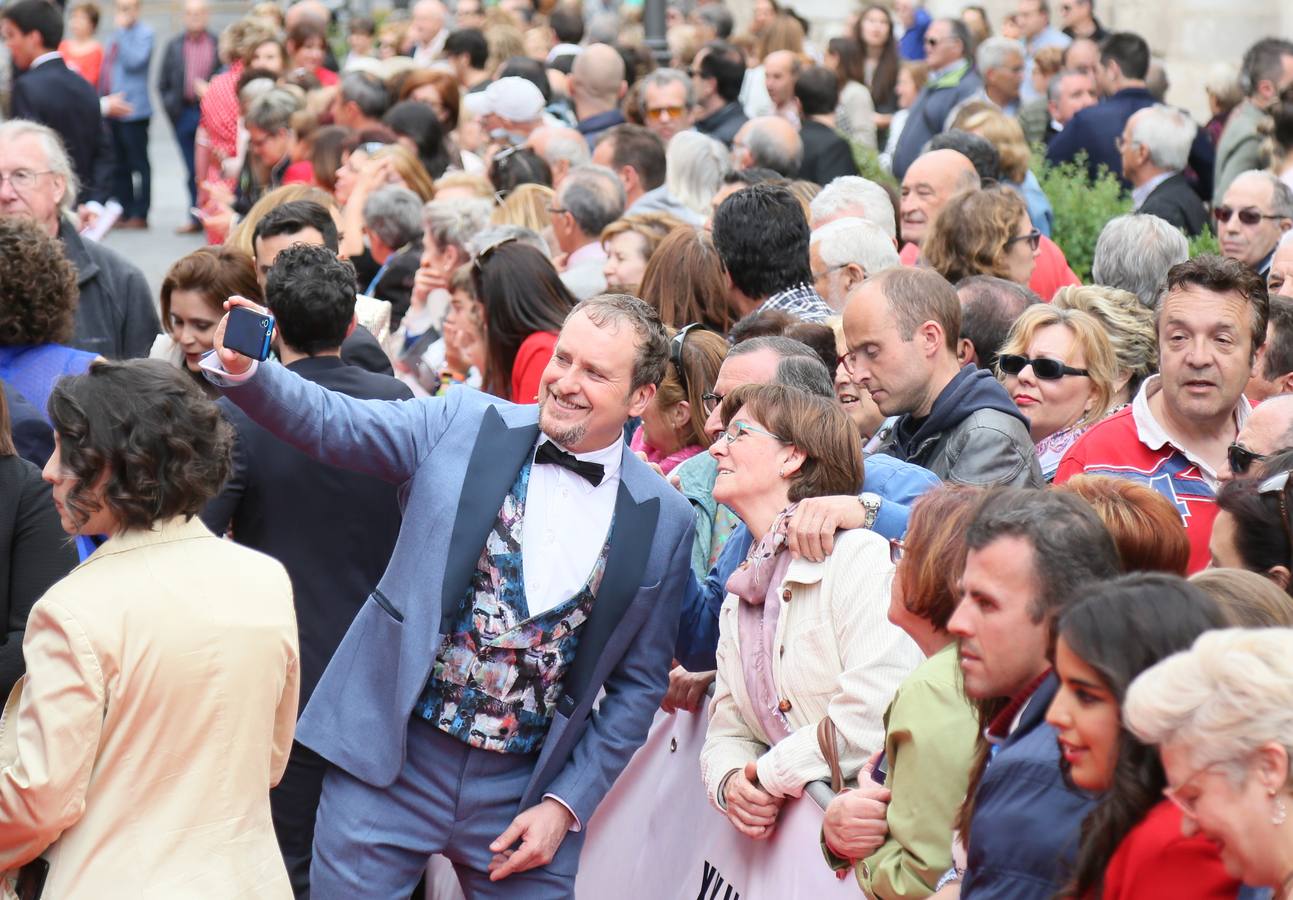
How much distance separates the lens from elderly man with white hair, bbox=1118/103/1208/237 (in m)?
9.15

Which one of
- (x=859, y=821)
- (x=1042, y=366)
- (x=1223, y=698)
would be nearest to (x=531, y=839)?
(x=859, y=821)

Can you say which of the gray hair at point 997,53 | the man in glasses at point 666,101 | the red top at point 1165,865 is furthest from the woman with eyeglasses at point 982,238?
the gray hair at point 997,53

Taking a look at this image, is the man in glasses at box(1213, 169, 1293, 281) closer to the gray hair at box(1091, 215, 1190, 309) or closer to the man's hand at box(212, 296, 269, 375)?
the gray hair at box(1091, 215, 1190, 309)

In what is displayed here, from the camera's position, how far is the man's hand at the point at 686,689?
4691 millimetres

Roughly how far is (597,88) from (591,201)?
440 centimetres

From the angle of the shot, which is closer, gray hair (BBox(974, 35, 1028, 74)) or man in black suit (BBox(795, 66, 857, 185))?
man in black suit (BBox(795, 66, 857, 185))

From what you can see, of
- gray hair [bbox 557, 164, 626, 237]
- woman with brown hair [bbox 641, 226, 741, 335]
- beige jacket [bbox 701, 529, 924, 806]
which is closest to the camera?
beige jacket [bbox 701, 529, 924, 806]

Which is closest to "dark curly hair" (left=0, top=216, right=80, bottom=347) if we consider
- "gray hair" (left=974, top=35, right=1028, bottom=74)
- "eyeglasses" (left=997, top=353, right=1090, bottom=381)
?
"eyeglasses" (left=997, top=353, right=1090, bottom=381)

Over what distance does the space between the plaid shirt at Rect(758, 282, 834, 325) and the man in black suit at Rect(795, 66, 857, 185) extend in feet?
15.7

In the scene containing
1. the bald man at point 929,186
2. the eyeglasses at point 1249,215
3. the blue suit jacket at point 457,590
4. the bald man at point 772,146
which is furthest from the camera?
the bald man at point 772,146

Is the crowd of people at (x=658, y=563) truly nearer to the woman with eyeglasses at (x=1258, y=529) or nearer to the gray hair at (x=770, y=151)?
the woman with eyeglasses at (x=1258, y=529)

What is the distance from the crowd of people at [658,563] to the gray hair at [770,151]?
3.02m

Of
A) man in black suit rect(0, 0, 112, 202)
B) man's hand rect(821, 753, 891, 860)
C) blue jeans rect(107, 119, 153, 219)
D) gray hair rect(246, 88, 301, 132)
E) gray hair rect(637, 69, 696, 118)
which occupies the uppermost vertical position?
man's hand rect(821, 753, 891, 860)

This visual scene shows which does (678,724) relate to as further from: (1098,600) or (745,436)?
(1098,600)
